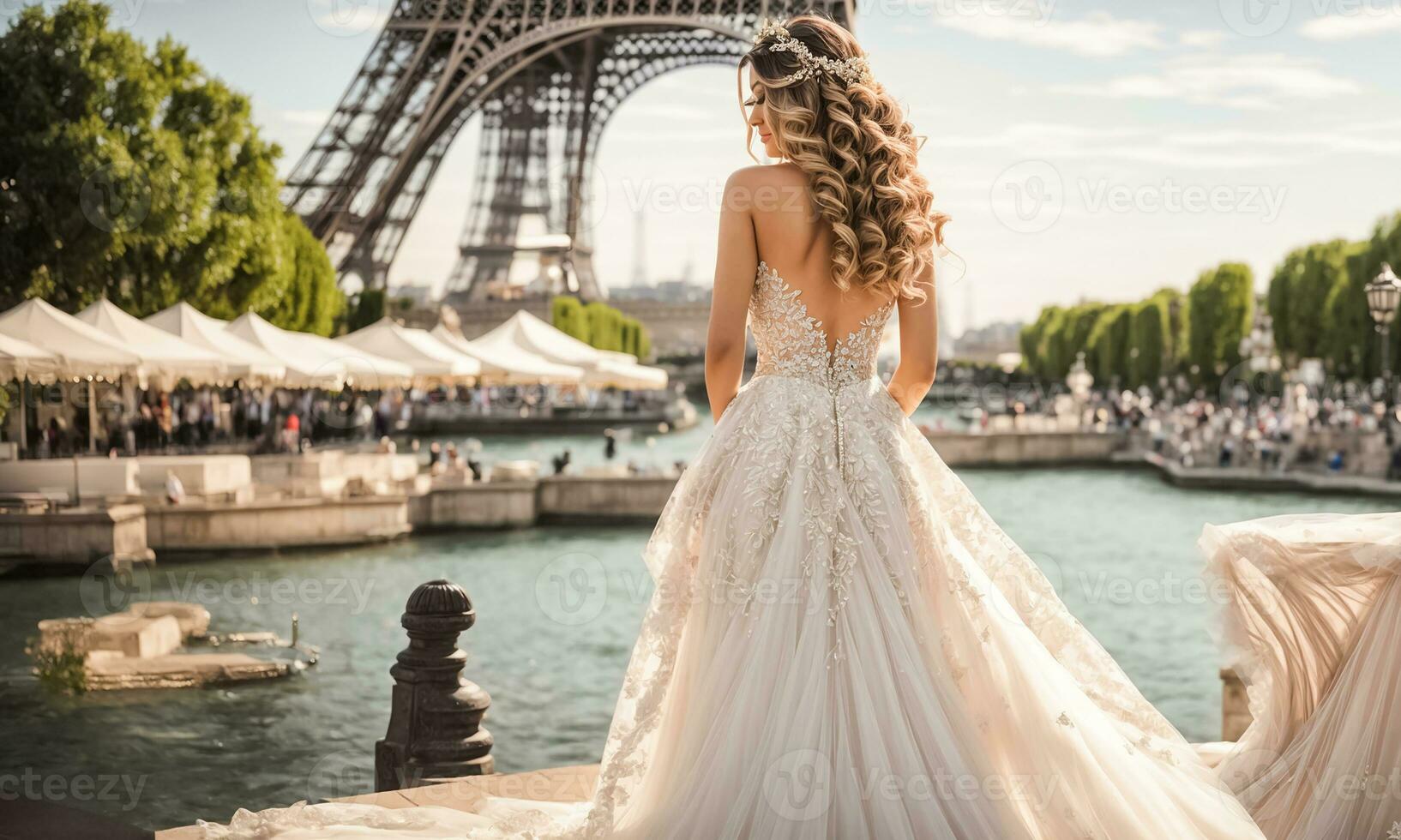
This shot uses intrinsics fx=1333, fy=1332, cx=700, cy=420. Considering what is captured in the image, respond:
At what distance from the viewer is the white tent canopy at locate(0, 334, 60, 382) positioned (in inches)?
502

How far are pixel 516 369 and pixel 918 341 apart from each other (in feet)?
65.2

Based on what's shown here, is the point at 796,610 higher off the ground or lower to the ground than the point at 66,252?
lower

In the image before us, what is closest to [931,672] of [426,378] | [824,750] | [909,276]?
[824,750]

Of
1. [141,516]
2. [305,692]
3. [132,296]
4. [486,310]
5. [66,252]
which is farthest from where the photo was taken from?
[486,310]

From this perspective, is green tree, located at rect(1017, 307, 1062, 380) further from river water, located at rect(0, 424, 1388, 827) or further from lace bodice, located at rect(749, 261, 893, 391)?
lace bodice, located at rect(749, 261, 893, 391)

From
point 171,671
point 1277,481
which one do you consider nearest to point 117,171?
point 171,671

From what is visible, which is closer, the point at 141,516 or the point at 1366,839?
the point at 1366,839

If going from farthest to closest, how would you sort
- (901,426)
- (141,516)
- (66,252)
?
(66,252), (141,516), (901,426)

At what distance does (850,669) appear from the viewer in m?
2.79

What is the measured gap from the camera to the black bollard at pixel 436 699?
463cm

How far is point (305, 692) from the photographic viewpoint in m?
10.1

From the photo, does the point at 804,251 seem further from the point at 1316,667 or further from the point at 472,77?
the point at 472,77

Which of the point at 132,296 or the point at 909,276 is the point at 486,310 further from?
the point at 909,276

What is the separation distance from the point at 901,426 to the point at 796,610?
57 cm
